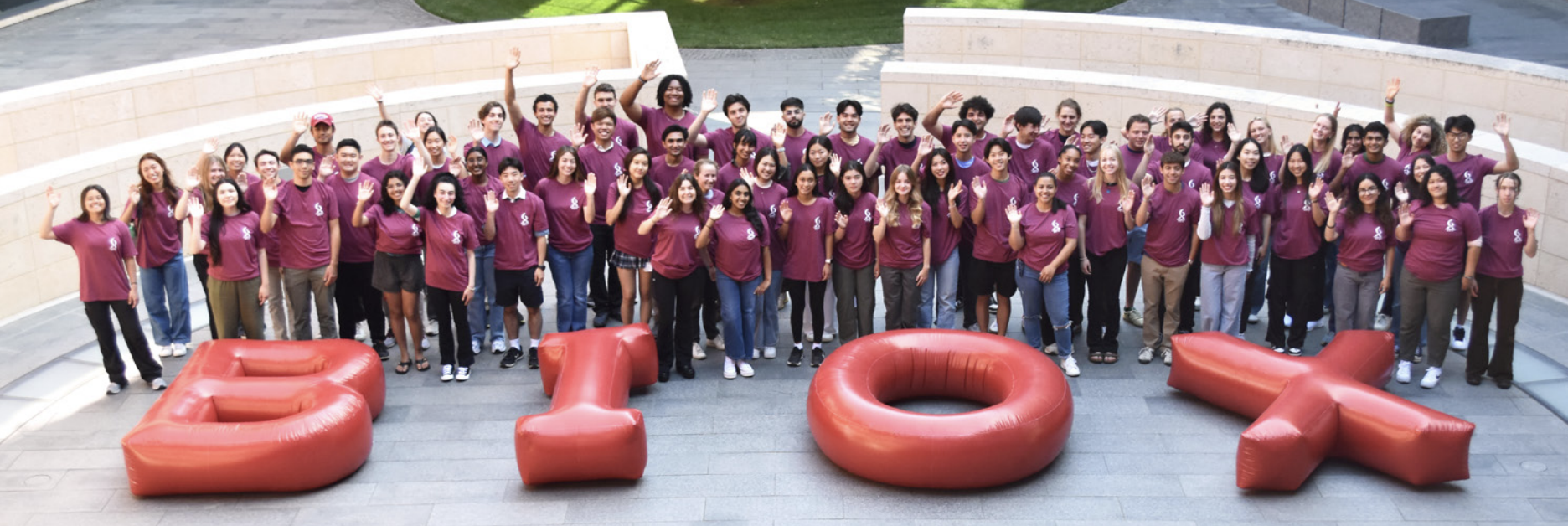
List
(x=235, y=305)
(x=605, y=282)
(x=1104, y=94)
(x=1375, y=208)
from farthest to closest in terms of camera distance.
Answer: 1. (x=1104, y=94)
2. (x=605, y=282)
3. (x=235, y=305)
4. (x=1375, y=208)

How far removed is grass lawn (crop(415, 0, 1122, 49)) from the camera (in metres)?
22.4

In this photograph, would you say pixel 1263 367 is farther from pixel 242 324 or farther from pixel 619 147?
pixel 242 324

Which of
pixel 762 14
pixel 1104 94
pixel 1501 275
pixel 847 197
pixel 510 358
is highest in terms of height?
pixel 762 14

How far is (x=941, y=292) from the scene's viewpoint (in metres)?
10.9

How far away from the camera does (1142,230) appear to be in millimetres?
11039

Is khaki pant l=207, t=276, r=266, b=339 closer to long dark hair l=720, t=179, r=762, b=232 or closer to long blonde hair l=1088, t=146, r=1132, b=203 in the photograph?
long dark hair l=720, t=179, r=762, b=232

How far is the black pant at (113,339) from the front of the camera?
408 inches

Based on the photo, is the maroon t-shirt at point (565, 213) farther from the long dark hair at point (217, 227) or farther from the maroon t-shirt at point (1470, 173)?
the maroon t-shirt at point (1470, 173)

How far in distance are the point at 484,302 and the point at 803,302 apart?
2.65 m

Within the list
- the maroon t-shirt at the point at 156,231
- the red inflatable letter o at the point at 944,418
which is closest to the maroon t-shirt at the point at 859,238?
the red inflatable letter o at the point at 944,418

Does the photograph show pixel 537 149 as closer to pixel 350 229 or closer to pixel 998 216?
pixel 350 229

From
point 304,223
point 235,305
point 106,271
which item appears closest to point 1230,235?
point 304,223

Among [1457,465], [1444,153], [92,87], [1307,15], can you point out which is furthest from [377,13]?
[1457,465]

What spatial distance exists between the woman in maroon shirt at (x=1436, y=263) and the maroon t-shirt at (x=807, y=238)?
4.39m
